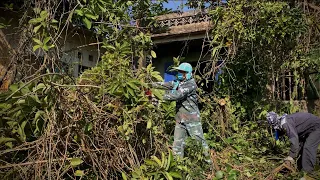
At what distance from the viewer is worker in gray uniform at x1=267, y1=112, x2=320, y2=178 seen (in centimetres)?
493

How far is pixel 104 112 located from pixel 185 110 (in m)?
1.61

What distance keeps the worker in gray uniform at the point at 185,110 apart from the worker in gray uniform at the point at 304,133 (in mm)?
1132

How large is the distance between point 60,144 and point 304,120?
3.42 meters

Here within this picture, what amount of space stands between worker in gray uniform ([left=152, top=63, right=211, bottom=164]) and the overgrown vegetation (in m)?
0.17

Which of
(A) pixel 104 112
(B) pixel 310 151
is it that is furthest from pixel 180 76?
(B) pixel 310 151

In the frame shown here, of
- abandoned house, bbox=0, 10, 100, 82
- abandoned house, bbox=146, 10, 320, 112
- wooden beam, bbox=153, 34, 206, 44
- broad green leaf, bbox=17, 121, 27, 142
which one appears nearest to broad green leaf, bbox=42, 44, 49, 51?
abandoned house, bbox=0, 10, 100, 82

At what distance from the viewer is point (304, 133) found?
519cm

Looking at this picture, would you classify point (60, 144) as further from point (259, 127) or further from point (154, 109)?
point (259, 127)

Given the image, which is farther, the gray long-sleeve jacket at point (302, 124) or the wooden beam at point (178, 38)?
the wooden beam at point (178, 38)

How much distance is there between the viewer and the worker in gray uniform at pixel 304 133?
4.93 metres

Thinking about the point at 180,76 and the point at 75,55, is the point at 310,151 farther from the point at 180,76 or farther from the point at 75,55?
the point at 75,55

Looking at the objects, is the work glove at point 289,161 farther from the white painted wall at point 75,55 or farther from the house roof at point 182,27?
the house roof at point 182,27

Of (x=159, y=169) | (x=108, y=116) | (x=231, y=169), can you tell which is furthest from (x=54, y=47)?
(x=231, y=169)

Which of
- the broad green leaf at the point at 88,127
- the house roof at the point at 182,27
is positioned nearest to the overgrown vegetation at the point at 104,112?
the broad green leaf at the point at 88,127
